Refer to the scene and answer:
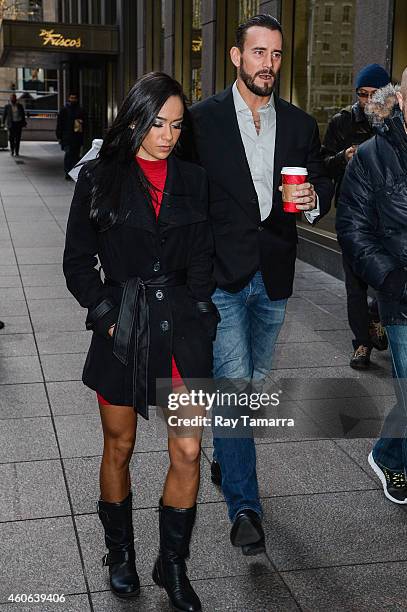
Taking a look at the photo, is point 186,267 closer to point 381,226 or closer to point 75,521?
point 381,226

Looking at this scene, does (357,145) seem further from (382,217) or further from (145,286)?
(145,286)

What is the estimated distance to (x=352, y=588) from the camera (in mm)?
3701

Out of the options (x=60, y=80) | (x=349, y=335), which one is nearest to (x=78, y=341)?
(x=349, y=335)

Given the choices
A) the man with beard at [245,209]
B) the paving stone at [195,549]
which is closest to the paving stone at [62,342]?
the paving stone at [195,549]

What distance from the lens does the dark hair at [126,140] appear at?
3264 mm

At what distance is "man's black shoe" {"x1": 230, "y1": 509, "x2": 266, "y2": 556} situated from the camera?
390cm

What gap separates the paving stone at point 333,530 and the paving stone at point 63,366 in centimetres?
244

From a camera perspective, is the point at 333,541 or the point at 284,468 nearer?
the point at 333,541

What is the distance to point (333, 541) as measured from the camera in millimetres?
4109

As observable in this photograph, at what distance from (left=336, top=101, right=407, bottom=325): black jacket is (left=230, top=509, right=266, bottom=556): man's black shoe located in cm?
111

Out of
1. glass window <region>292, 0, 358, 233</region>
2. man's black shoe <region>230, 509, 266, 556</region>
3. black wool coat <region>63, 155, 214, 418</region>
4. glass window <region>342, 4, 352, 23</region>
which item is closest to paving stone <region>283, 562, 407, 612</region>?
man's black shoe <region>230, 509, 266, 556</region>

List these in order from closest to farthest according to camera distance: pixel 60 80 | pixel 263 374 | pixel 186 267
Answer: pixel 186 267 → pixel 263 374 → pixel 60 80

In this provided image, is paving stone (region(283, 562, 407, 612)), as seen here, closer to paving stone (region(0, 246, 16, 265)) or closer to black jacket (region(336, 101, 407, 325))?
black jacket (region(336, 101, 407, 325))

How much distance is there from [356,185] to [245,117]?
0.63 m
